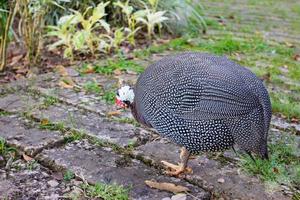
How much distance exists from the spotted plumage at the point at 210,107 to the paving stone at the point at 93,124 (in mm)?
463

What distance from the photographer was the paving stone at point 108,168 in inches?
87.7

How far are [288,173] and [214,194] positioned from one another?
0.42 meters

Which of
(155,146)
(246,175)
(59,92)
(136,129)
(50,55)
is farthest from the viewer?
(50,55)

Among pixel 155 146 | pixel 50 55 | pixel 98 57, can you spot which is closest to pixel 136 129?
pixel 155 146

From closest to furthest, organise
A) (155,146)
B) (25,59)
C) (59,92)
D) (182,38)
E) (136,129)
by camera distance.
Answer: (155,146), (136,129), (59,92), (25,59), (182,38)

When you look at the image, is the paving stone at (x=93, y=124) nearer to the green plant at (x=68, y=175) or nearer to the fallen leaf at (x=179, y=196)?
the green plant at (x=68, y=175)

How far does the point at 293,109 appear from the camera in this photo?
3195mm

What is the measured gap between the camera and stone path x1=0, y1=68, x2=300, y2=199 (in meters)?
2.26

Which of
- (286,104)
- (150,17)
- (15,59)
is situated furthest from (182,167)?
(150,17)

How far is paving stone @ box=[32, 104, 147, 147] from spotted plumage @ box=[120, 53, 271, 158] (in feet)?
1.52

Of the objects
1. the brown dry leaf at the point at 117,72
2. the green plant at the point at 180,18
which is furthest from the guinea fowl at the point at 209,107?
the green plant at the point at 180,18

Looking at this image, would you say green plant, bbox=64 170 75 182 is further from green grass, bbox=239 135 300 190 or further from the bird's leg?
green grass, bbox=239 135 300 190

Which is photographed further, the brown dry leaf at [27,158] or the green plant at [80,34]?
the green plant at [80,34]

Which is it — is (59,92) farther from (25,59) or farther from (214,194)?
(214,194)
